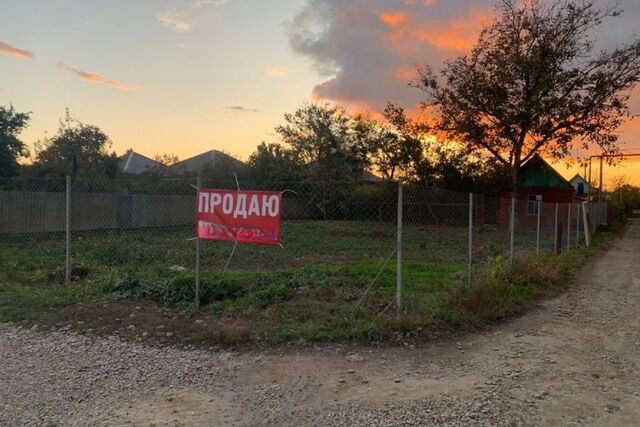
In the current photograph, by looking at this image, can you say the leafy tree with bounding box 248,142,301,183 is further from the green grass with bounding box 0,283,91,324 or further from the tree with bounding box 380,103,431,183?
the green grass with bounding box 0,283,91,324

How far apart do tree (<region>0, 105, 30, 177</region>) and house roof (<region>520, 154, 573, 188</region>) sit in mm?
29715

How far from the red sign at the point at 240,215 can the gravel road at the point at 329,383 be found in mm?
1697

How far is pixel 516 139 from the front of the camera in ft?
83.1

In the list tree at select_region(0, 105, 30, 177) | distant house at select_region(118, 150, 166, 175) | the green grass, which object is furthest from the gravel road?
distant house at select_region(118, 150, 166, 175)

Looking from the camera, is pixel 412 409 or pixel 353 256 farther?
pixel 353 256

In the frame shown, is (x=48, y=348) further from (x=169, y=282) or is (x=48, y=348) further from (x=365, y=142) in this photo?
(x=365, y=142)

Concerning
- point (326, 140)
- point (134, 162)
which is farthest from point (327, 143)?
point (134, 162)

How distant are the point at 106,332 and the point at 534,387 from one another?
14.7 feet

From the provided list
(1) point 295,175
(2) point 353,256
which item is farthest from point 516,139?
(2) point 353,256

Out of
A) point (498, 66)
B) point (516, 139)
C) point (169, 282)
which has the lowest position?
point (169, 282)

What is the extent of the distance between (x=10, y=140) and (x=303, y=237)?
49.8 feet

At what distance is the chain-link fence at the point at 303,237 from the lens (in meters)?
7.82

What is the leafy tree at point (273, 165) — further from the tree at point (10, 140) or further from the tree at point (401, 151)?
the tree at point (10, 140)

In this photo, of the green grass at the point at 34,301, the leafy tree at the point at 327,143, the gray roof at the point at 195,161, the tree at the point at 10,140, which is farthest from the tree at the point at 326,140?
the green grass at the point at 34,301
